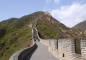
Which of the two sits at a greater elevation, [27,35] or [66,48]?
[27,35]

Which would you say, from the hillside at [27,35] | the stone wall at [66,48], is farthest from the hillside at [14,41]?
the stone wall at [66,48]

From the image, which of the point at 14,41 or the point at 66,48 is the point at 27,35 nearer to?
the point at 14,41

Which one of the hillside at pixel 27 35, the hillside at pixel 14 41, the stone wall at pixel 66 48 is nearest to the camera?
the stone wall at pixel 66 48

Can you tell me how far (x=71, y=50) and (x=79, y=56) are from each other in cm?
108

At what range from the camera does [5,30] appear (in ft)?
361

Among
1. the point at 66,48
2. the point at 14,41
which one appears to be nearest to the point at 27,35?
the point at 14,41

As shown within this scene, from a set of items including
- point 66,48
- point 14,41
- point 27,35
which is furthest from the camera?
point 14,41

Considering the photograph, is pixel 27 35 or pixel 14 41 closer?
pixel 27 35

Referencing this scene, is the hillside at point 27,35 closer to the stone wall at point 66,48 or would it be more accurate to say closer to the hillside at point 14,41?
the hillside at point 14,41

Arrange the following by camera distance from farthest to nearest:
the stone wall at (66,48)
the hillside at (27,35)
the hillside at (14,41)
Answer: the hillside at (27,35) < the hillside at (14,41) < the stone wall at (66,48)

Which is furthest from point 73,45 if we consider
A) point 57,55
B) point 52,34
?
point 52,34

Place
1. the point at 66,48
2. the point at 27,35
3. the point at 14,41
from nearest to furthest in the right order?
the point at 66,48, the point at 27,35, the point at 14,41

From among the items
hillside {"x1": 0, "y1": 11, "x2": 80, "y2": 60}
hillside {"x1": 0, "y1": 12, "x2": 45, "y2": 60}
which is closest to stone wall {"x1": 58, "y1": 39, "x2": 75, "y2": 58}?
hillside {"x1": 0, "y1": 11, "x2": 80, "y2": 60}

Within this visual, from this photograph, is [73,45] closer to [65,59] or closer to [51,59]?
[65,59]
